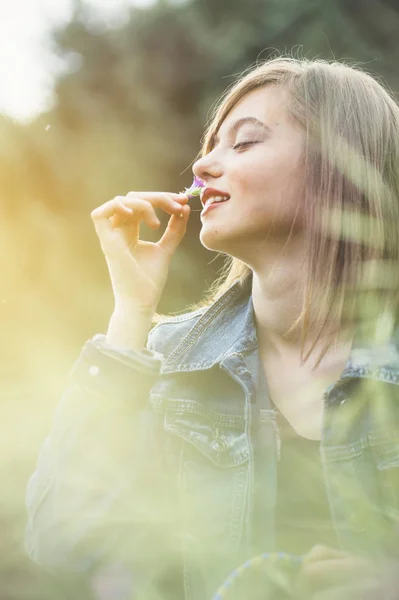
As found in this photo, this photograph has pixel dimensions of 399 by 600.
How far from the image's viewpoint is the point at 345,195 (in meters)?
1.32

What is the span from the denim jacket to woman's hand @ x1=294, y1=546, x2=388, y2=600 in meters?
0.06

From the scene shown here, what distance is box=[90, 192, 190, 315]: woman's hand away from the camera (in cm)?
123

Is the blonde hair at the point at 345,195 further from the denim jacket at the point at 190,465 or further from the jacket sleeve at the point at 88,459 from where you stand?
the jacket sleeve at the point at 88,459

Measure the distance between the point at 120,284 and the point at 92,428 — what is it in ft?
0.92

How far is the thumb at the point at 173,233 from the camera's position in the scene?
1320mm

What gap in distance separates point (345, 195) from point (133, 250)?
0.44 m

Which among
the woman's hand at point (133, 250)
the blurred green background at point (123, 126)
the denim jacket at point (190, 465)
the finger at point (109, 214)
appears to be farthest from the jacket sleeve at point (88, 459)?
the blurred green background at point (123, 126)

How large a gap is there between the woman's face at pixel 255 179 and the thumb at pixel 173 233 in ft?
0.30

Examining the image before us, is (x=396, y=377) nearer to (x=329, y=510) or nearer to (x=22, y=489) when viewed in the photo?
(x=329, y=510)

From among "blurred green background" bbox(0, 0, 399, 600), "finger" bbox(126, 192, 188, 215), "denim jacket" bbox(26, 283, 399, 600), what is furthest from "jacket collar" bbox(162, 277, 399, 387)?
"blurred green background" bbox(0, 0, 399, 600)

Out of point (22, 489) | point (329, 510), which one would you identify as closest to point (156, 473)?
point (329, 510)

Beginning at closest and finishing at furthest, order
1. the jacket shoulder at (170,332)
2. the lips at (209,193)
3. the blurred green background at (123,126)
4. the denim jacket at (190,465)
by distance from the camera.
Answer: the denim jacket at (190,465), the lips at (209,193), the jacket shoulder at (170,332), the blurred green background at (123,126)

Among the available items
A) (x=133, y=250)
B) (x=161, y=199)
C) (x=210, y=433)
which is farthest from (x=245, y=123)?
(x=210, y=433)

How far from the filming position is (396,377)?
3.95ft
